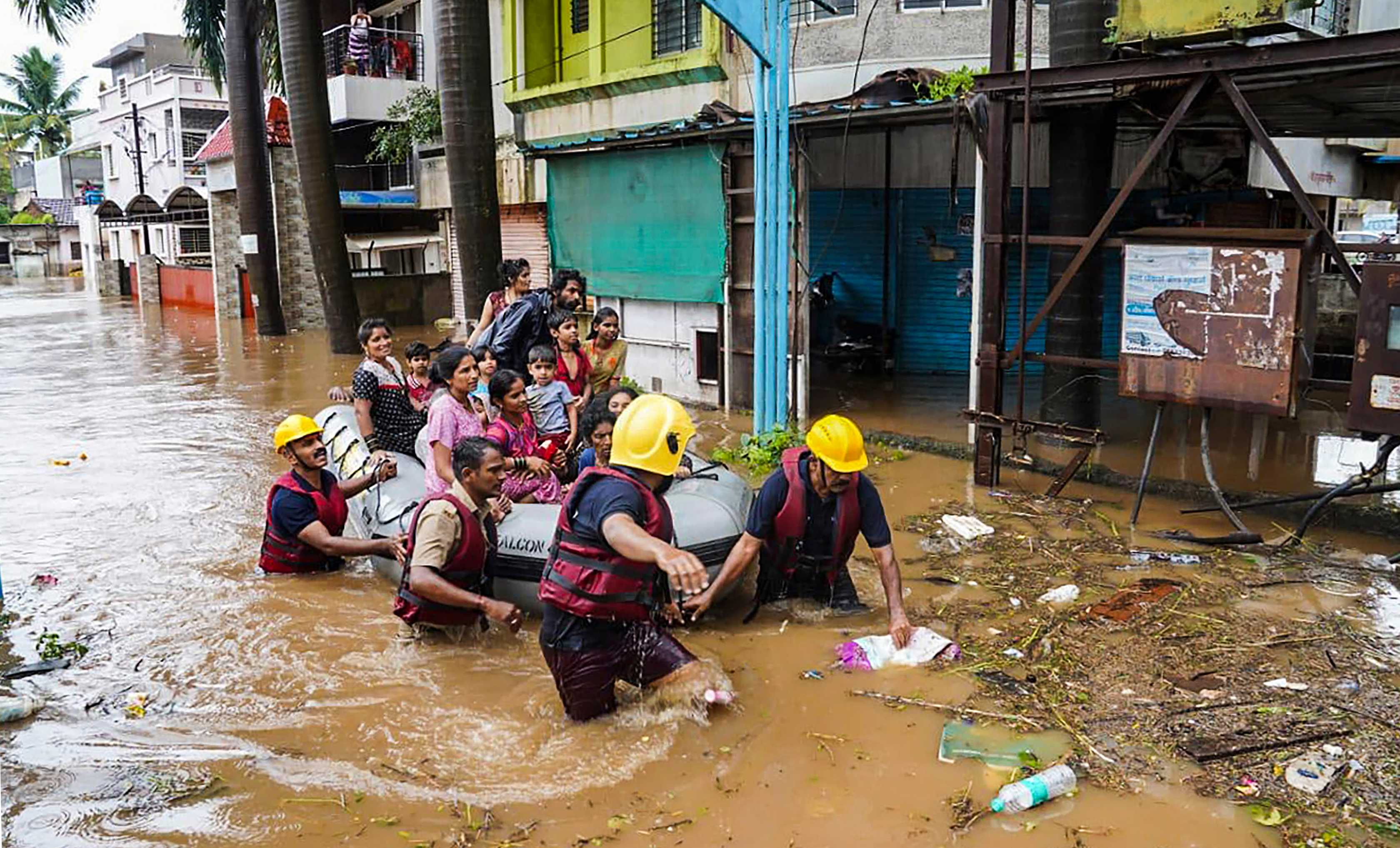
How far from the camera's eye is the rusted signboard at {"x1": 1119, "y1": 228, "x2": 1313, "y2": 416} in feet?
22.2

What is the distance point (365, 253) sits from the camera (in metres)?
25.6

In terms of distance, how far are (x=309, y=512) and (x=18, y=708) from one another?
189 centimetres

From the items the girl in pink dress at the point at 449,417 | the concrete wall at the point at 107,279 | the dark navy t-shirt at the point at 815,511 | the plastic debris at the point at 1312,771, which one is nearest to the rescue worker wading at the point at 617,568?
the dark navy t-shirt at the point at 815,511

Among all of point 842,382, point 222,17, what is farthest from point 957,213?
point 222,17

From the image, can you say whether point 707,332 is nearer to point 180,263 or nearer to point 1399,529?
point 1399,529

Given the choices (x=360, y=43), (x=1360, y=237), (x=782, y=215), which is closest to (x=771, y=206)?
(x=782, y=215)

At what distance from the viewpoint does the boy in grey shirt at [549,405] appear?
Result: 283 inches

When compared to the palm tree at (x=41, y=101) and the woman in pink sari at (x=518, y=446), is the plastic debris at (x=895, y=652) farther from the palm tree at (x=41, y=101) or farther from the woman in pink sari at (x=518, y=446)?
the palm tree at (x=41, y=101)

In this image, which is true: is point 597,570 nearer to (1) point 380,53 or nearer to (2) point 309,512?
(2) point 309,512

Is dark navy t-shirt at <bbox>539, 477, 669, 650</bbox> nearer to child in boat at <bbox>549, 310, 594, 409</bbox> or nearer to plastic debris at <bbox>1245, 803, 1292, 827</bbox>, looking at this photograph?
plastic debris at <bbox>1245, 803, 1292, 827</bbox>

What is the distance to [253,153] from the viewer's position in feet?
68.0

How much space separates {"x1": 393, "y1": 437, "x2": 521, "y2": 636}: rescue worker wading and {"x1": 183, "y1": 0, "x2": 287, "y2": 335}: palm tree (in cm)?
1779

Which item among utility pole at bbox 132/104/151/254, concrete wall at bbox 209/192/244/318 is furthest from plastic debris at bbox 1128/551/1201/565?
utility pole at bbox 132/104/151/254

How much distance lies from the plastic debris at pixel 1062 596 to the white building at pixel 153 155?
2778cm
